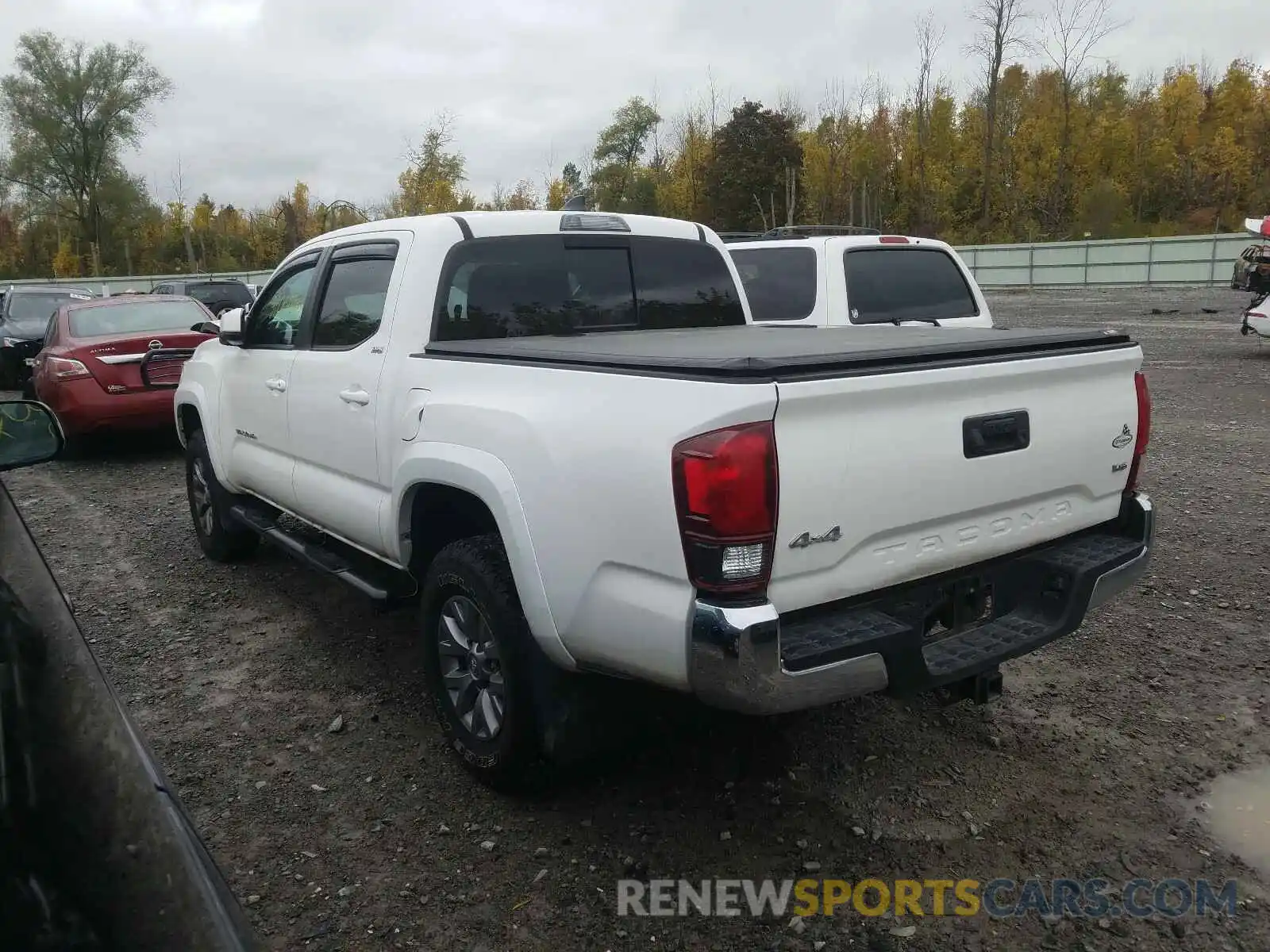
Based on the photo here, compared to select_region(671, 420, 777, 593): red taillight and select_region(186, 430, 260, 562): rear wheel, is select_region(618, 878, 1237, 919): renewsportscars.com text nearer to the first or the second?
select_region(671, 420, 777, 593): red taillight

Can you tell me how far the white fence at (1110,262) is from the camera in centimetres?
2991

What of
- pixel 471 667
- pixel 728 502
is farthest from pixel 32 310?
pixel 728 502

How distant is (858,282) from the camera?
6.66 meters

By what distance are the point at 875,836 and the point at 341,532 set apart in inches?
97.7

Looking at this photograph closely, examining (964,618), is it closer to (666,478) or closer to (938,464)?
(938,464)

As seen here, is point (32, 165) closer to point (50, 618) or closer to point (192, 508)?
point (192, 508)

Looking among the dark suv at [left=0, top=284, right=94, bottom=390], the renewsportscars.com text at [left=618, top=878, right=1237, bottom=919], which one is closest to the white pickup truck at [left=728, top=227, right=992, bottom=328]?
the renewsportscars.com text at [left=618, top=878, right=1237, bottom=919]

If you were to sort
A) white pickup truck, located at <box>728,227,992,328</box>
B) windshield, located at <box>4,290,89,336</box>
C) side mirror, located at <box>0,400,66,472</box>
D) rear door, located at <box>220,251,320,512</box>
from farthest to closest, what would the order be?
windshield, located at <box>4,290,89,336</box> < white pickup truck, located at <box>728,227,992,328</box> < rear door, located at <box>220,251,320,512</box> < side mirror, located at <box>0,400,66,472</box>

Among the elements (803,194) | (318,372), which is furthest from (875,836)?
(803,194)

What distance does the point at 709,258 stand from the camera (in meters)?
4.67

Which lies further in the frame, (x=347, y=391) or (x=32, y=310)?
(x=32, y=310)

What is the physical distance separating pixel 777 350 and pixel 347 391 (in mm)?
1882

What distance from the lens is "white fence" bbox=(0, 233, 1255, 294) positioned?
29.9 m

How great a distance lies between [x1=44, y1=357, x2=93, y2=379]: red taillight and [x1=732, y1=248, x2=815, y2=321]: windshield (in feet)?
19.8
